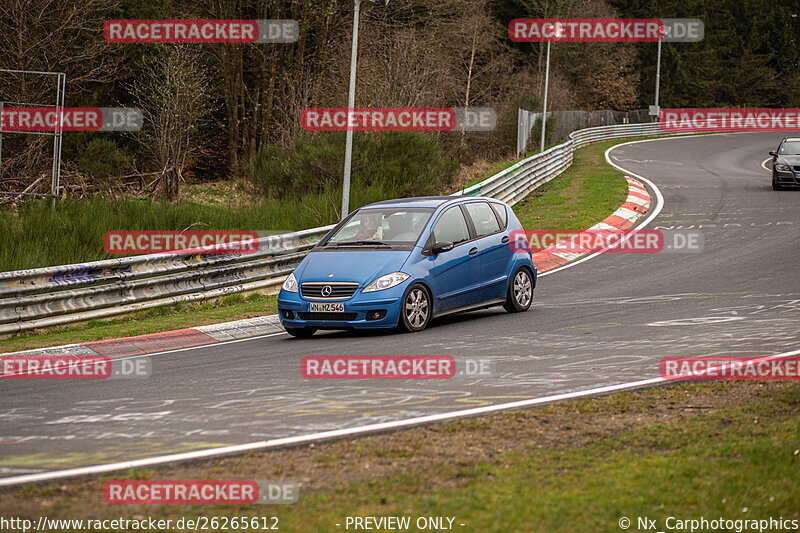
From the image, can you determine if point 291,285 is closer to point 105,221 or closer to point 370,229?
point 370,229

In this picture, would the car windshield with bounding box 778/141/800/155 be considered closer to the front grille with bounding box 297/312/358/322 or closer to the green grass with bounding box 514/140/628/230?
the green grass with bounding box 514/140/628/230

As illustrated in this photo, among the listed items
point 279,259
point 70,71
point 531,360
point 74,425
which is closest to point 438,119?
point 70,71

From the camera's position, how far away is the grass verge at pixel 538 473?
502 cm

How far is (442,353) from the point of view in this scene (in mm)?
10336

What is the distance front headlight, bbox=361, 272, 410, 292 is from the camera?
11883mm

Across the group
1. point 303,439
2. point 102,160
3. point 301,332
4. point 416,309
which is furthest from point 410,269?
point 102,160

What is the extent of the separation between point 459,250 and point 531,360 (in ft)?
11.3

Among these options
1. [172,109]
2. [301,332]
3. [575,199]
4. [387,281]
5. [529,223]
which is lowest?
[301,332]

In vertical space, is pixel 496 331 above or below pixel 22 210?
below

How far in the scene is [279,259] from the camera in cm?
1719

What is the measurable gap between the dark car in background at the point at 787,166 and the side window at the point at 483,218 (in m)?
18.8

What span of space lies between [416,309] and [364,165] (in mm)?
14626

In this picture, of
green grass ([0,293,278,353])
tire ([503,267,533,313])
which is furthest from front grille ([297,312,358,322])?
tire ([503,267,533,313])

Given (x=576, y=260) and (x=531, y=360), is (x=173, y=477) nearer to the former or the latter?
(x=531, y=360)
